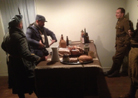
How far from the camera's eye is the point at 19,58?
1983 millimetres

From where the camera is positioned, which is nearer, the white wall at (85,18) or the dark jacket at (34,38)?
the dark jacket at (34,38)

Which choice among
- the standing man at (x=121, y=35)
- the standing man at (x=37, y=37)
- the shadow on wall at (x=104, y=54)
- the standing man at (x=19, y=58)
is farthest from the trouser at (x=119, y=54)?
the standing man at (x=19, y=58)

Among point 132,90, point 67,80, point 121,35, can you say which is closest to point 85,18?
point 121,35

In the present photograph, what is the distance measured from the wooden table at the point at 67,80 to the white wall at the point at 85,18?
1.79 m

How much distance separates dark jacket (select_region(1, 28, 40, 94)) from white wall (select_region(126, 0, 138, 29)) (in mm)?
2025

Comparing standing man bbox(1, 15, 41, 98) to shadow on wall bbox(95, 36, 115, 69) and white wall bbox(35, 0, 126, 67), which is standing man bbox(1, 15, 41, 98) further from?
shadow on wall bbox(95, 36, 115, 69)

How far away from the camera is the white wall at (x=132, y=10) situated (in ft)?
8.74

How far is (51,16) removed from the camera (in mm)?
3494

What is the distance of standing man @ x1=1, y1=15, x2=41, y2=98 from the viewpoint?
1.86 metres

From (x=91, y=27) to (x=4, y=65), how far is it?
241 cm

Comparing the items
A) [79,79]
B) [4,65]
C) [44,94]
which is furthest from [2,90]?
[79,79]

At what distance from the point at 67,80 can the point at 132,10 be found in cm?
209

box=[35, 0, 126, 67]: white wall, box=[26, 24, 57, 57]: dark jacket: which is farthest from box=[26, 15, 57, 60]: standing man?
box=[35, 0, 126, 67]: white wall

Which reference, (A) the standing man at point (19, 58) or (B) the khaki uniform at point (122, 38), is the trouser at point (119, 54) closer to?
(B) the khaki uniform at point (122, 38)
